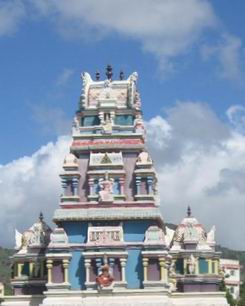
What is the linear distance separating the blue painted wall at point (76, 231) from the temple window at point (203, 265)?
7.23 metres

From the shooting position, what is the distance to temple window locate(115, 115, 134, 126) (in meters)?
40.1

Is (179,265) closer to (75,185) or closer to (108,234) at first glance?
(108,234)

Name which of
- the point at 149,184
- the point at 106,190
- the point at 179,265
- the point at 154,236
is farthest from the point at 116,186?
the point at 179,265

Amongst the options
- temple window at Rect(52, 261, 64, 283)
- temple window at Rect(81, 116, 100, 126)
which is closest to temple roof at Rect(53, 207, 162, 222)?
temple window at Rect(52, 261, 64, 283)

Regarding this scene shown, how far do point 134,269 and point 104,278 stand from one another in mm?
1478

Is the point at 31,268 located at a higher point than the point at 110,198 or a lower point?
lower

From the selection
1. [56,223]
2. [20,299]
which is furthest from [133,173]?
[20,299]

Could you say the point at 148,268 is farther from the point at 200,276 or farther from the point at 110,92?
the point at 110,92

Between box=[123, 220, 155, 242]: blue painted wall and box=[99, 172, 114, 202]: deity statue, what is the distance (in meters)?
1.35

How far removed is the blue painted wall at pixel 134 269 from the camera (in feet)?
121

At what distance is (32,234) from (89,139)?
5836 millimetres

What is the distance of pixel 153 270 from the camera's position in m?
37.0

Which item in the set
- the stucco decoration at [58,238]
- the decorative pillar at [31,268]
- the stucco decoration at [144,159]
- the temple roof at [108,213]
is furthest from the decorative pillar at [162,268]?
the decorative pillar at [31,268]

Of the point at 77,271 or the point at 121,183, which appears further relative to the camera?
the point at 121,183
